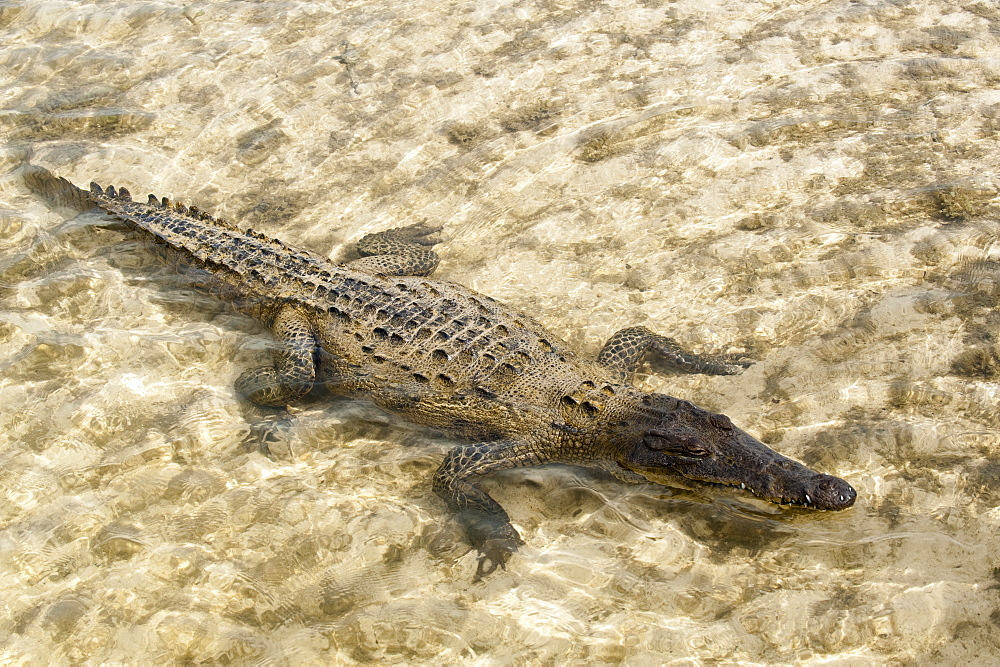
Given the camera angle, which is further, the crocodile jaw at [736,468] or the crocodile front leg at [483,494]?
the crocodile front leg at [483,494]

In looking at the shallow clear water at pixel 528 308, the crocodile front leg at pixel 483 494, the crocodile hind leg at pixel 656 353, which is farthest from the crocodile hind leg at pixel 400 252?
the crocodile front leg at pixel 483 494

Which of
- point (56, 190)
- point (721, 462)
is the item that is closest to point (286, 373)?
point (721, 462)

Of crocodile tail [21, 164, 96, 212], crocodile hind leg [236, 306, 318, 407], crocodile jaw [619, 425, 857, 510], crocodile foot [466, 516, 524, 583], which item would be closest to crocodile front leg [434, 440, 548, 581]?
crocodile foot [466, 516, 524, 583]

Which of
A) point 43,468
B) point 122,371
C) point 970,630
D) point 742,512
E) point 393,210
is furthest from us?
point 393,210

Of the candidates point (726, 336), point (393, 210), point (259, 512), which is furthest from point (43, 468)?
point (726, 336)

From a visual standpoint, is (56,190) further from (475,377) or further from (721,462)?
(721,462)

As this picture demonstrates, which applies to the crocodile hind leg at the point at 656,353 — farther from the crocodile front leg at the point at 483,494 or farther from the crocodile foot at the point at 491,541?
the crocodile foot at the point at 491,541

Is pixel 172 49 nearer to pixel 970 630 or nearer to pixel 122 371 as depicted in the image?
pixel 122 371
